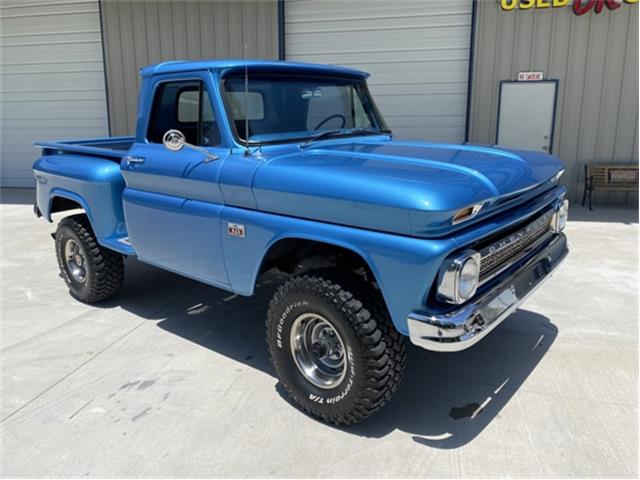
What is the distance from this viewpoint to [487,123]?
915 cm

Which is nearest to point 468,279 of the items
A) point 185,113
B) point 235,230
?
point 235,230

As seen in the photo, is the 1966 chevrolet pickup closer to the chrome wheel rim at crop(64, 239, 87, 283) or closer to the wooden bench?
the chrome wheel rim at crop(64, 239, 87, 283)

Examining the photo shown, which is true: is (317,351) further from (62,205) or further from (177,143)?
(62,205)

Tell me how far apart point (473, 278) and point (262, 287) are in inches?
116

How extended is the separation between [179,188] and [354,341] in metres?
1.63

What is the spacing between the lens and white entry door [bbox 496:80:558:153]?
885 centimetres

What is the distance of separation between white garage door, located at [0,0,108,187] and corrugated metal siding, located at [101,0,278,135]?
0.43 m

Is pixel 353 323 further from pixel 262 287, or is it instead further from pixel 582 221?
pixel 582 221

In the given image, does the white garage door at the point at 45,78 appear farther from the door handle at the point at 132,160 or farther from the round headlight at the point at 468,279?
the round headlight at the point at 468,279

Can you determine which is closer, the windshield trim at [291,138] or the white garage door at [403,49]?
the windshield trim at [291,138]

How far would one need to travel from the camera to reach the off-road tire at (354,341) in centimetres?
265

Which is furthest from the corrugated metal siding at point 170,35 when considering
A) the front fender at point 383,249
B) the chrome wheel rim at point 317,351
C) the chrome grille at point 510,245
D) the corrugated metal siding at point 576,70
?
the chrome wheel rim at point 317,351

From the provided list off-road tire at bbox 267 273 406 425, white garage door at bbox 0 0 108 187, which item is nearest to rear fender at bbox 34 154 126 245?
off-road tire at bbox 267 273 406 425

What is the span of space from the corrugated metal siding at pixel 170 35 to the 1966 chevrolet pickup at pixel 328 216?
6.37 m
